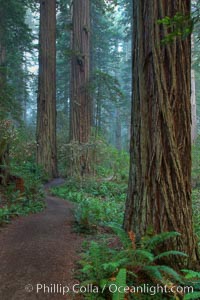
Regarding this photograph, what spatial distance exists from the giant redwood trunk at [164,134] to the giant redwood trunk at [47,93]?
25.5ft

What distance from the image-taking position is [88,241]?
4.71m

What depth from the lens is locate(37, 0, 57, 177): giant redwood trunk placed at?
37.3 ft

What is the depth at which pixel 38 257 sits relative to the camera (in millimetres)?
3826

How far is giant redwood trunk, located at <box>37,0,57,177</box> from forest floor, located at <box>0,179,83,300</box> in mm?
5431

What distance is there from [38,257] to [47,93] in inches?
341

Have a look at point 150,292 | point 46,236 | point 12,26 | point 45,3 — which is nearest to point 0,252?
point 46,236

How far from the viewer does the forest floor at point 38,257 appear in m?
3.08

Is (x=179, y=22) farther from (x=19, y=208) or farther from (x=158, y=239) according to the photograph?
(x=19, y=208)

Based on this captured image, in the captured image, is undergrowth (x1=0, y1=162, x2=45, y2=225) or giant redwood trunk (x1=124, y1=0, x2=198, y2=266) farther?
undergrowth (x1=0, y1=162, x2=45, y2=225)

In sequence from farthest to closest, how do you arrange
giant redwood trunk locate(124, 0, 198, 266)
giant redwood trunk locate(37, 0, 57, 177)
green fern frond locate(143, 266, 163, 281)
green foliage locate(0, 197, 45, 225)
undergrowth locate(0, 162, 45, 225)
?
giant redwood trunk locate(37, 0, 57, 177) < undergrowth locate(0, 162, 45, 225) < green foliage locate(0, 197, 45, 225) < giant redwood trunk locate(124, 0, 198, 266) < green fern frond locate(143, 266, 163, 281)

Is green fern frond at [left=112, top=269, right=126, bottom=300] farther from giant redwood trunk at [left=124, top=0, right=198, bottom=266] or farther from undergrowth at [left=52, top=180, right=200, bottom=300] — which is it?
giant redwood trunk at [left=124, top=0, right=198, bottom=266]

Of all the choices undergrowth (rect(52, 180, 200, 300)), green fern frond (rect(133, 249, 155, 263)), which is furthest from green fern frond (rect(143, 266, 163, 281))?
green fern frond (rect(133, 249, 155, 263))

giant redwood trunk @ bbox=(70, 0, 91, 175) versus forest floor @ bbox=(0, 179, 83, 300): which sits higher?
giant redwood trunk @ bbox=(70, 0, 91, 175)

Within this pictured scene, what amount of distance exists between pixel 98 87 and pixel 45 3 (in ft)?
13.9
